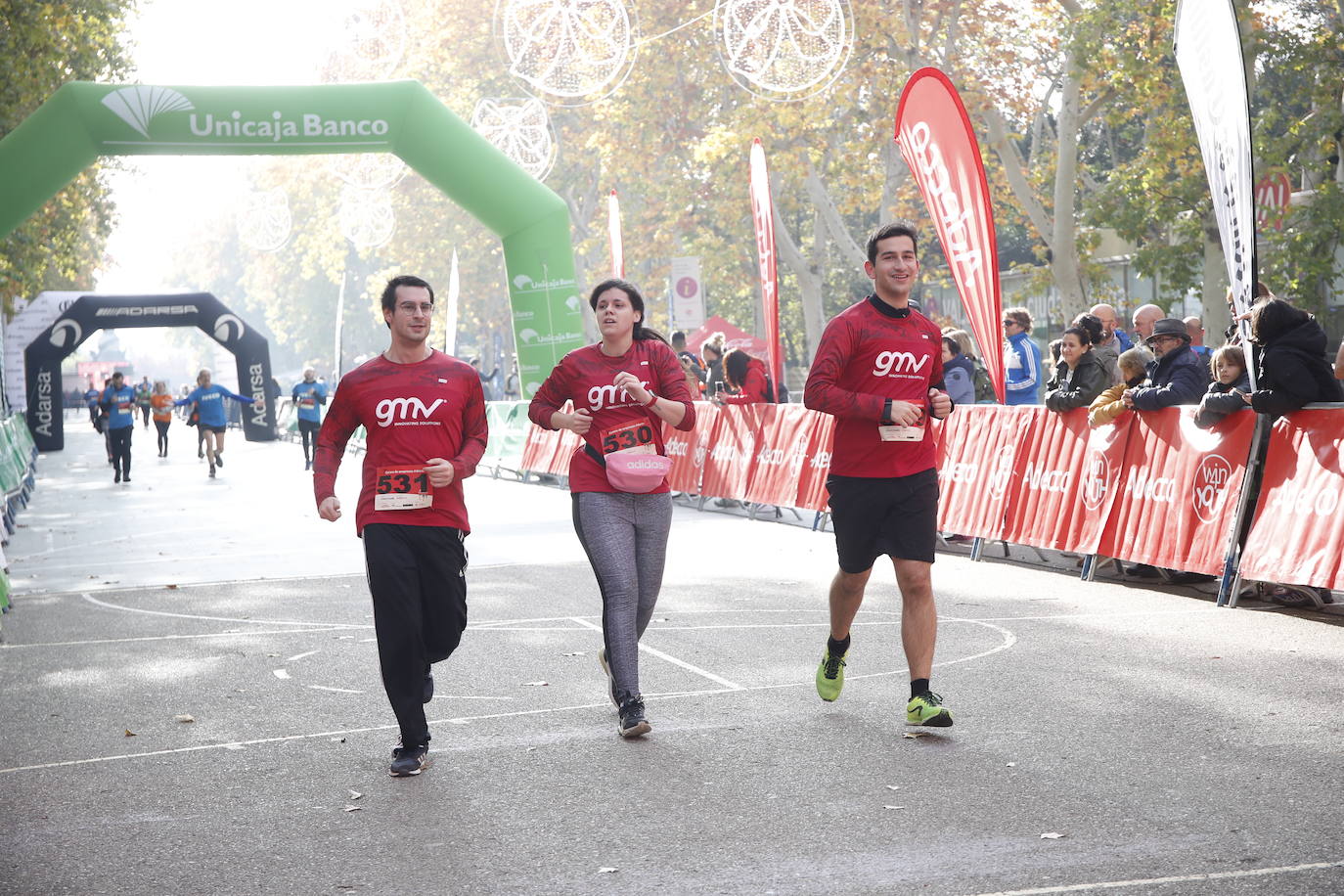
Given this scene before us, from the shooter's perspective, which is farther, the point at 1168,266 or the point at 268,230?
the point at 268,230

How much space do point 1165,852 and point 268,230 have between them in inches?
Result: 1172

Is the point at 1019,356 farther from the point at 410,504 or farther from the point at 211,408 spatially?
the point at 211,408

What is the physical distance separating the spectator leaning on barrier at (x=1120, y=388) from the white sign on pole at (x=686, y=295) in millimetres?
18649

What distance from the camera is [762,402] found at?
58.3ft

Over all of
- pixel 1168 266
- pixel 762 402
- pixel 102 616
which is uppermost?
pixel 1168 266

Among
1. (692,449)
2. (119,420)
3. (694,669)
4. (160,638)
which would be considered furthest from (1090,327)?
(119,420)

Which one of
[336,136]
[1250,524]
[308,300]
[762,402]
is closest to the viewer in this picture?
[1250,524]

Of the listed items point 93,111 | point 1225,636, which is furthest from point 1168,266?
point 1225,636

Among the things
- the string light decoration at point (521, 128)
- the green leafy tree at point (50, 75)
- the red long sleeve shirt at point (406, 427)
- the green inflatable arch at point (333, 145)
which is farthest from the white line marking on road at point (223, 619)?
→ the string light decoration at point (521, 128)

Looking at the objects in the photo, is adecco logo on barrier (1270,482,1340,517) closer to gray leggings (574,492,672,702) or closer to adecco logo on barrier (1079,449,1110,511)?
adecco logo on barrier (1079,449,1110,511)

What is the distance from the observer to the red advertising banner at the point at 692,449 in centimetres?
1898

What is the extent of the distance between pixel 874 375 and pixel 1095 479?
5.35m

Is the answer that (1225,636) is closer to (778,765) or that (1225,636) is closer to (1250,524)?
(1250,524)

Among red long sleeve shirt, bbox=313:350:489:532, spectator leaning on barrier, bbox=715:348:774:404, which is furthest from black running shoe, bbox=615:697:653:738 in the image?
spectator leaning on barrier, bbox=715:348:774:404
